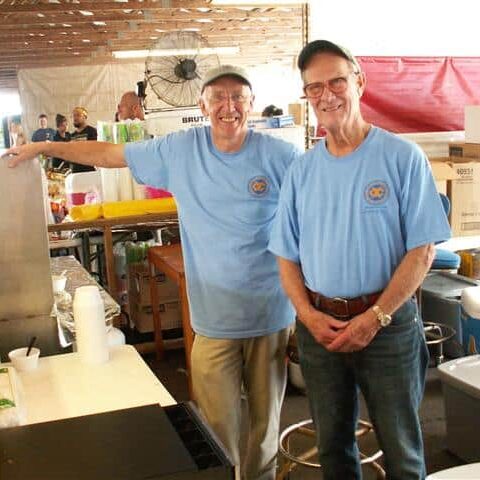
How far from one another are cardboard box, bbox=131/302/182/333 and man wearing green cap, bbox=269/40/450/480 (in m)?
2.39

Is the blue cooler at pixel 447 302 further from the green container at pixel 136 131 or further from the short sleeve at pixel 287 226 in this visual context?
the short sleeve at pixel 287 226

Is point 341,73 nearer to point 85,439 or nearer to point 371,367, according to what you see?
point 371,367

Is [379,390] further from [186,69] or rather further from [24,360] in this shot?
[186,69]

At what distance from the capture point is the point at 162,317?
4148mm

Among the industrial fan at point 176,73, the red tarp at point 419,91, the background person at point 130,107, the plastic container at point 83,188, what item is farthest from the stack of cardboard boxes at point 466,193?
the background person at point 130,107

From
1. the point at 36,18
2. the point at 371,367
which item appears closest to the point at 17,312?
Result: the point at 371,367

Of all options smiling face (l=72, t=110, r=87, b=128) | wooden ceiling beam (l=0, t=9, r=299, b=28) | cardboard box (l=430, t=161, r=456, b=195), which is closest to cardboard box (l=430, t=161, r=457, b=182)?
cardboard box (l=430, t=161, r=456, b=195)

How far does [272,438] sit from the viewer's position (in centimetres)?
203

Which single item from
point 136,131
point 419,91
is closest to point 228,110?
point 136,131

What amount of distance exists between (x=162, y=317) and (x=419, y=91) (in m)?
2.23

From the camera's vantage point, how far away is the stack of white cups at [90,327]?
67.1 inches

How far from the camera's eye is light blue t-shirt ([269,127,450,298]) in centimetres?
167

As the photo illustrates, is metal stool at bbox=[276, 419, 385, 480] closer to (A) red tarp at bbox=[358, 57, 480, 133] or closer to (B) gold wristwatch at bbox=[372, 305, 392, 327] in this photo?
(B) gold wristwatch at bbox=[372, 305, 392, 327]

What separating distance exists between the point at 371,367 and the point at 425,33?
374 centimetres
